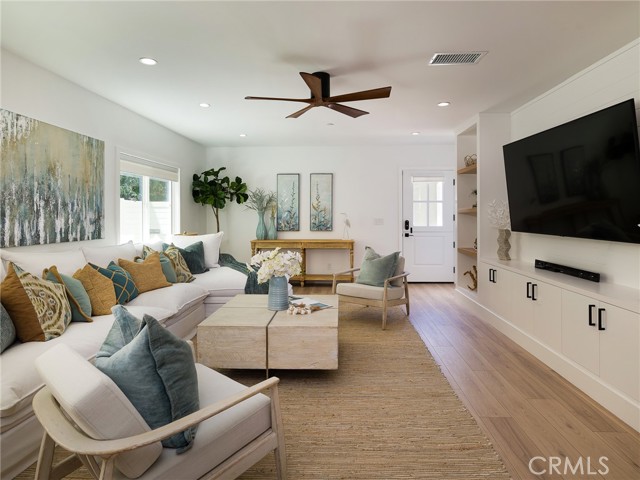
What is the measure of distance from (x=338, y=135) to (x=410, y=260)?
2.61 metres

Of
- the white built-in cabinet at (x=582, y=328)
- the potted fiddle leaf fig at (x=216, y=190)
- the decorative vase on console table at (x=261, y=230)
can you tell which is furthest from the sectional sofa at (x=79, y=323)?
the white built-in cabinet at (x=582, y=328)

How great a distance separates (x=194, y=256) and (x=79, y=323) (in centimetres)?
207

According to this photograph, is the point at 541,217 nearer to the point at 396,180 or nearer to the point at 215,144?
the point at 396,180

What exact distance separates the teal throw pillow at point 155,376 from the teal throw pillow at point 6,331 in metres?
1.12

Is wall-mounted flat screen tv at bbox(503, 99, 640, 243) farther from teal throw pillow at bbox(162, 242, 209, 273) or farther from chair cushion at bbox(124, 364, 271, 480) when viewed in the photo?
teal throw pillow at bbox(162, 242, 209, 273)

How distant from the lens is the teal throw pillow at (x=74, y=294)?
2.56 meters

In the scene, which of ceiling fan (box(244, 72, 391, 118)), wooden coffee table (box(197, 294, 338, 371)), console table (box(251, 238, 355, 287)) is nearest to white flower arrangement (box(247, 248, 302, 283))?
wooden coffee table (box(197, 294, 338, 371))

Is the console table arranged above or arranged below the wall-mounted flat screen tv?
below

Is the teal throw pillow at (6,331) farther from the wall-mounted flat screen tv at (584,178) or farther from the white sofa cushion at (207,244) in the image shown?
the wall-mounted flat screen tv at (584,178)

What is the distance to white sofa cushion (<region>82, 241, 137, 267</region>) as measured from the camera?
10.8ft

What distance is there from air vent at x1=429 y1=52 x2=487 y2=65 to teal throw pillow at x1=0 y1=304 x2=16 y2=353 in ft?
10.7

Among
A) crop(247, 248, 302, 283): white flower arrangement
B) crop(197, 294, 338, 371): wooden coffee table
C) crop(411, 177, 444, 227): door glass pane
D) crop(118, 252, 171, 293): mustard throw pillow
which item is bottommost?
crop(197, 294, 338, 371): wooden coffee table

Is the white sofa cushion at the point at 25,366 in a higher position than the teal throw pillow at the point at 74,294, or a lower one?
lower

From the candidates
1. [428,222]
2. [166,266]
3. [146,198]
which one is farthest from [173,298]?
[428,222]
